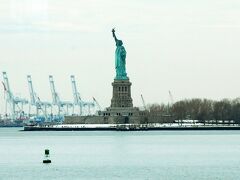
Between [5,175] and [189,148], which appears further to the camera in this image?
[189,148]

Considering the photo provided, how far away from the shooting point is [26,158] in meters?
96.8

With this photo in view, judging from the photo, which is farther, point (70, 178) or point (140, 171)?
point (140, 171)

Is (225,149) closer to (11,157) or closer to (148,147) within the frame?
(148,147)

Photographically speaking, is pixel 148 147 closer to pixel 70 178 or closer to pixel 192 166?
pixel 192 166

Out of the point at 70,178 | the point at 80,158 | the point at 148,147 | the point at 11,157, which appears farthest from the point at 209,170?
the point at 148,147

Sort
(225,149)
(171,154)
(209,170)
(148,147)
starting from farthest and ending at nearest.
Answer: (148,147), (225,149), (171,154), (209,170)

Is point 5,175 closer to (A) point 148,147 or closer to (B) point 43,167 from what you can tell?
(B) point 43,167

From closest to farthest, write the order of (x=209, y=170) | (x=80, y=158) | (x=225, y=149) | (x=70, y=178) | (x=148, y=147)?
(x=70, y=178) → (x=209, y=170) → (x=80, y=158) → (x=225, y=149) → (x=148, y=147)

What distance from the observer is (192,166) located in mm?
83688

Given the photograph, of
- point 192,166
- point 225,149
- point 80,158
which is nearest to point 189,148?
point 225,149

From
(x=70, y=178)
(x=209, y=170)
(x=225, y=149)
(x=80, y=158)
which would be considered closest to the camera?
(x=70, y=178)

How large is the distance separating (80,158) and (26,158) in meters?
4.90

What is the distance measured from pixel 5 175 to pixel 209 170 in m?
14.8

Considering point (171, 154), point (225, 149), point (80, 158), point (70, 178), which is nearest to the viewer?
point (70, 178)
